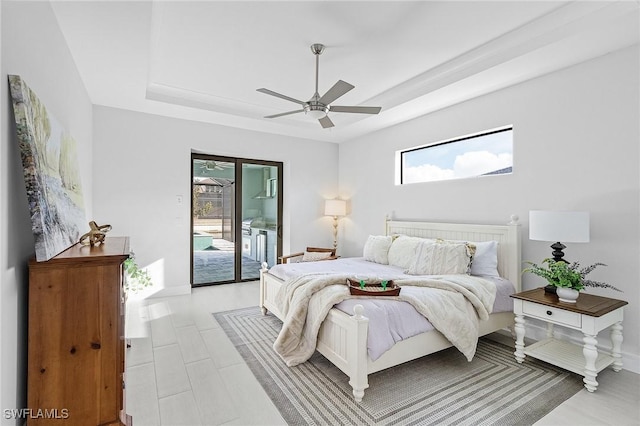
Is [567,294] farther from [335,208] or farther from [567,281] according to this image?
[335,208]

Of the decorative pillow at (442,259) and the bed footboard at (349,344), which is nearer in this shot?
the bed footboard at (349,344)

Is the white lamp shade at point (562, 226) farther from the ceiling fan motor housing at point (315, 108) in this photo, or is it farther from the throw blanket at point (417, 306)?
the ceiling fan motor housing at point (315, 108)

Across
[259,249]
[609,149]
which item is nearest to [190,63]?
[259,249]

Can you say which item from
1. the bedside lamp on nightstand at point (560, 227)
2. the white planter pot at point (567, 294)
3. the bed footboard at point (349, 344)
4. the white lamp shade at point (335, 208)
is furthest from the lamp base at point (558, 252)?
the white lamp shade at point (335, 208)

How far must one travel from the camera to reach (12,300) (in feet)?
4.65

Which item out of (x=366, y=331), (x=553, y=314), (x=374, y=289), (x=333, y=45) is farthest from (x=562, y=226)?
(x=333, y=45)

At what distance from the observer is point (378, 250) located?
4238 millimetres

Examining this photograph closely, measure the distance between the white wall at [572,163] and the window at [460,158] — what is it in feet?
0.46

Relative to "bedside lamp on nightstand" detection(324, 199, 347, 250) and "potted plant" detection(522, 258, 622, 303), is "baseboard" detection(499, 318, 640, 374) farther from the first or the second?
"bedside lamp on nightstand" detection(324, 199, 347, 250)

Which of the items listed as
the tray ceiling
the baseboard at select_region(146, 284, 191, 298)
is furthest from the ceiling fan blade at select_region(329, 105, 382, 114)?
the baseboard at select_region(146, 284, 191, 298)

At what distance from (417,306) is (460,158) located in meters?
2.41

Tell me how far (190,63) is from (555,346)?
4.35 m

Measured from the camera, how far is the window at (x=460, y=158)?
3600mm

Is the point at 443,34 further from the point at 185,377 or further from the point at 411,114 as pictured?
the point at 185,377
